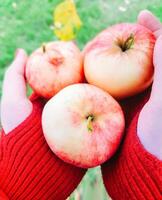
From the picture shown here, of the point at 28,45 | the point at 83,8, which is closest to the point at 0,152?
the point at 28,45

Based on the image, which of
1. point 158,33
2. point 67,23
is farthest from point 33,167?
point 67,23

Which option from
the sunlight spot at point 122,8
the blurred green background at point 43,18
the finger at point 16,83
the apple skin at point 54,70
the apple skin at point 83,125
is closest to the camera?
the apple skin at point 83,125

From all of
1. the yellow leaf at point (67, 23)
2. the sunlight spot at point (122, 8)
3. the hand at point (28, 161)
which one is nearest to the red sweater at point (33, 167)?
the hand at point (28, 161)

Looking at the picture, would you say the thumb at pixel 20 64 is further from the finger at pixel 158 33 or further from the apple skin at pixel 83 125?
the finger at pixel 158 33

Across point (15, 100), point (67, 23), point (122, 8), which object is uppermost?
point (15, 100)

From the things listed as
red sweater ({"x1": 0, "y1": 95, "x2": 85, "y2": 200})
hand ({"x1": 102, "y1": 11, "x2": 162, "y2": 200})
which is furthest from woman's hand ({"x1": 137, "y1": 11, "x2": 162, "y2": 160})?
red sweater ({"x1": 0, "y1": 95, "x2": 85, "y2": 200})

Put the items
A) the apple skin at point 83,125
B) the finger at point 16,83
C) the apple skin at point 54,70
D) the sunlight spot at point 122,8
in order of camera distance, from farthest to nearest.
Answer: the sunlight spot at point 122,8 < the finger at point 16,83 < the apple skin at point 54,70 < the apple skin at point 83,125

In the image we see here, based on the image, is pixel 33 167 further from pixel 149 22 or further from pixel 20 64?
pixel 149 22

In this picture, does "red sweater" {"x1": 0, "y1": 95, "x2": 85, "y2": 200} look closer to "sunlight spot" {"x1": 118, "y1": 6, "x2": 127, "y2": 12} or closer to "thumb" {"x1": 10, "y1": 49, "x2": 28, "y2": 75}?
"thumb" {"x1": 10, "y1": 49, "x2": 28, "y2": 75}
